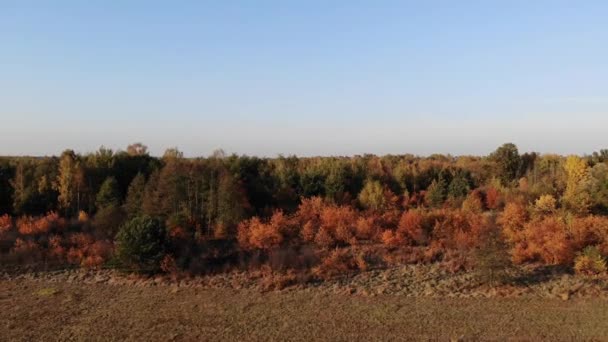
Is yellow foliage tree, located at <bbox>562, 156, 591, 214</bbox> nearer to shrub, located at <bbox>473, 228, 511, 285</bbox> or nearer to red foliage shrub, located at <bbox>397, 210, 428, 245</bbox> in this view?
red foliage shrub, located at <bbox>397, 210, 428, 245</bbox>

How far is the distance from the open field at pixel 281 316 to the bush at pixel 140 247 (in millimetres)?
1870

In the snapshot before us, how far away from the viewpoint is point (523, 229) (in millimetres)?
26656

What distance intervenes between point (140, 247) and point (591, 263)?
19141 mm

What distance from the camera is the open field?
50.6 ft

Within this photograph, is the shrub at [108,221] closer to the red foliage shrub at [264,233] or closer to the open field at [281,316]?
the red foliage shrub at [264,233]

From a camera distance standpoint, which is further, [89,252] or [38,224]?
[38,224]

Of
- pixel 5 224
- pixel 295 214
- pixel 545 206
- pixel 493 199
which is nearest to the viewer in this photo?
pixel 545 206

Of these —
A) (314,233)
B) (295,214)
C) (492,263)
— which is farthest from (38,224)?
(492,263)

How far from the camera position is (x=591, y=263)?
834 inches

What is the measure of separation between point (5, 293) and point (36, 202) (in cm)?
1527

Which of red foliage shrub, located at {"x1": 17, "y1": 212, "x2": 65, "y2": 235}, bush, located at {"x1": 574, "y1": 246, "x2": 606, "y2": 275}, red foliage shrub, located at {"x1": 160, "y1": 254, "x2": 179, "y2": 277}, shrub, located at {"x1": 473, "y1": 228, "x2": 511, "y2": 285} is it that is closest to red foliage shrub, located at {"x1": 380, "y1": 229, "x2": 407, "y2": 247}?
shrub, located at {"x1": 473, "y1": 228, "x2": 511, "y2": 285}

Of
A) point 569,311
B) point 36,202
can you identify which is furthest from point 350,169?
point 569,311

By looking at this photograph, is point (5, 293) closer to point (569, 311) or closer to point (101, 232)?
point (101, 232)

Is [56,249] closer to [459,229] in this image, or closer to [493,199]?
[459,229]
